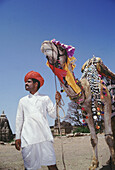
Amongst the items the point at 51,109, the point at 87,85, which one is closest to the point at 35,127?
the point at 51,109

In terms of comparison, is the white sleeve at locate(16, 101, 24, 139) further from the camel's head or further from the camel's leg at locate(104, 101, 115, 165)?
the camel's leg at locate(104, 101, 115, 165)

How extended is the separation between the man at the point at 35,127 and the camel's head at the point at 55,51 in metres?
0.41

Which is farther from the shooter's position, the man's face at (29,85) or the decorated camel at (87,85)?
the decorated camel at (87,85)

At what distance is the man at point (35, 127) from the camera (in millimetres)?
3277

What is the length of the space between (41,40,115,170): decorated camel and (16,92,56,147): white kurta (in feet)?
2.30

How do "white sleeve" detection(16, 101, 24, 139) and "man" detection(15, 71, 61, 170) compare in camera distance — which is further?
"white sleeve" detection(16, 101, 24, 139)

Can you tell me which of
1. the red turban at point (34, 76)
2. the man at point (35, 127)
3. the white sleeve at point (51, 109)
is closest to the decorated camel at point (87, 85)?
the red turban at point (34, 76)

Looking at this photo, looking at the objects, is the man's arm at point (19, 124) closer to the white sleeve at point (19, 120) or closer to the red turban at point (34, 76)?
the white sleeve at point (19, 120)

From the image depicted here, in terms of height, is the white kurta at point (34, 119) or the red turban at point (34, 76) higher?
the red turban at point (34, 76)

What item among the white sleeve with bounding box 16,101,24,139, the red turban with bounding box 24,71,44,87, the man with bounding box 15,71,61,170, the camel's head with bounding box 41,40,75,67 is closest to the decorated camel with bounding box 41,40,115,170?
the camel's head with bounding box 41,40,75,67

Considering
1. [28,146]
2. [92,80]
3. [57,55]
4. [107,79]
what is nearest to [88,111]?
[92,80]

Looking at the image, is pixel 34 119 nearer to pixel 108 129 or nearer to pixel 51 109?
pixel 51 109

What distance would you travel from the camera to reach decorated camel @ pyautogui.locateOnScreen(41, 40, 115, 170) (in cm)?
391

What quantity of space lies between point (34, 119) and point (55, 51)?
51.0 inches
